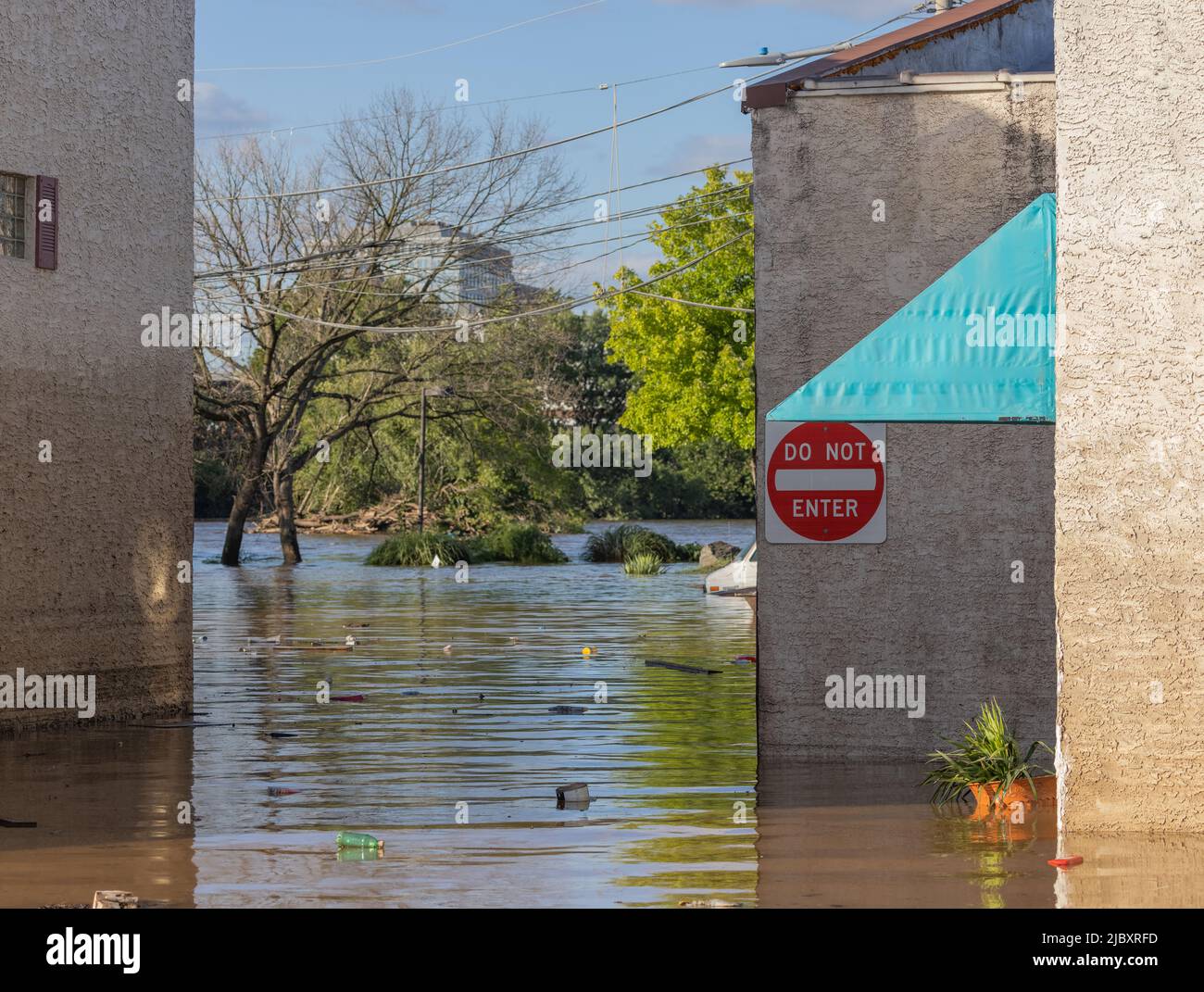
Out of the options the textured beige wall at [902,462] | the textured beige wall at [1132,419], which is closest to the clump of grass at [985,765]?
the textured beige wall at [902,462]

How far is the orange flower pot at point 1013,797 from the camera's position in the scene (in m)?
10.6

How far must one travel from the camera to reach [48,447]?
14.6m

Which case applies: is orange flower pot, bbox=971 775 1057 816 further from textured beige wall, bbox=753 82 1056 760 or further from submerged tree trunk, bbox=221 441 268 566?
submerged tree trunk, bbox=221 441 268 566

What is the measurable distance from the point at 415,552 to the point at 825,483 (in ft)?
121

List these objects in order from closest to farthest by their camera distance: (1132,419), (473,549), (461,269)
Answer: (1132,419)
(461,269)
(473,549)

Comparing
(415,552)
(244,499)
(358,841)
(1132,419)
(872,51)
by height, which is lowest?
(358,841)

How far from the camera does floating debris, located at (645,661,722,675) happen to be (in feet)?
64.3

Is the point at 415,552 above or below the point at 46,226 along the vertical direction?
below

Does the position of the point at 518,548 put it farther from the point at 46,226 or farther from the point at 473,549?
the point at 46,226

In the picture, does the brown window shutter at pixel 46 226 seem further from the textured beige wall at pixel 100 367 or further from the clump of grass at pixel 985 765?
the clump of grass at pixel 985 765

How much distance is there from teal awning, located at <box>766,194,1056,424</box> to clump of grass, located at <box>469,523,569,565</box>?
40309 mm

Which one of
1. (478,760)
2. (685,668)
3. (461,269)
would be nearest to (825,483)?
(478,760)

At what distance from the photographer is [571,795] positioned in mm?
11203

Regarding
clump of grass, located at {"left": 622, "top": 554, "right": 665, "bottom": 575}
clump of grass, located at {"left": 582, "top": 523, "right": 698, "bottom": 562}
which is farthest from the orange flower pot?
clump of grass, located at {"left": 582, "top": 523, "right": 698, "bottom": 562}
